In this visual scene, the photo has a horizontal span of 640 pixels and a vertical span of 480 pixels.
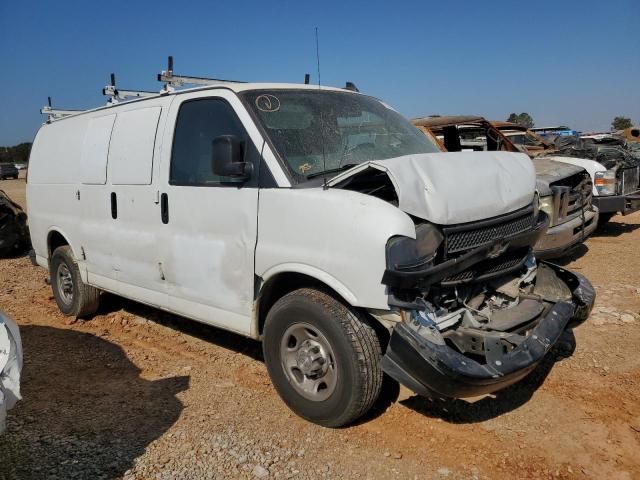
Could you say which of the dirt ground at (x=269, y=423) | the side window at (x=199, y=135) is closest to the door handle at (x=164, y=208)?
the side window at (x=199, y=135)

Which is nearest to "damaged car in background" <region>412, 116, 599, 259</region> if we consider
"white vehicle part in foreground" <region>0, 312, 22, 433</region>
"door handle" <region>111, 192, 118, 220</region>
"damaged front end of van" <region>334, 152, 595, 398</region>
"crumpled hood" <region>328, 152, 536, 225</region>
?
"crumpled hood" <region>328, 152, 536, 225</region>

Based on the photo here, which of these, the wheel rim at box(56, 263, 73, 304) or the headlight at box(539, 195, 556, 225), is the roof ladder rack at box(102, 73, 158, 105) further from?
the headlight at box(539, 195, 556, 225)

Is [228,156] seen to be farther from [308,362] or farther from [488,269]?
Answer: [488,269]

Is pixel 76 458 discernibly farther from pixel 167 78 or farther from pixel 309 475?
pixel 167 78

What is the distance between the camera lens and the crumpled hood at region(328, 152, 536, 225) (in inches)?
119

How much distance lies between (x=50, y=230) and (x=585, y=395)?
547 centimetres

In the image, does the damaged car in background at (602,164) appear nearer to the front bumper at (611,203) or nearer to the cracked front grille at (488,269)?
the front bumper at (611,203)

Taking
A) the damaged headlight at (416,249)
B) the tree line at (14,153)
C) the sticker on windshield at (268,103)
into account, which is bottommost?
the damaged headlight at (416,249)

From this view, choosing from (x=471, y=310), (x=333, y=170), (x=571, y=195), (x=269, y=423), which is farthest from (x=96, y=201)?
(x=571, y=195)

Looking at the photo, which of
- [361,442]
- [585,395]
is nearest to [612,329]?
[585,395]

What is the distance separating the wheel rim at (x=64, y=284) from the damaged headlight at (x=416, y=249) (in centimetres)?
442

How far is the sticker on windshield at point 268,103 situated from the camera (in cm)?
381

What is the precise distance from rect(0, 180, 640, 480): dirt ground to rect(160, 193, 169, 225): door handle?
1.25m

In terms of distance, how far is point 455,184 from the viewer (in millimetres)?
3182
